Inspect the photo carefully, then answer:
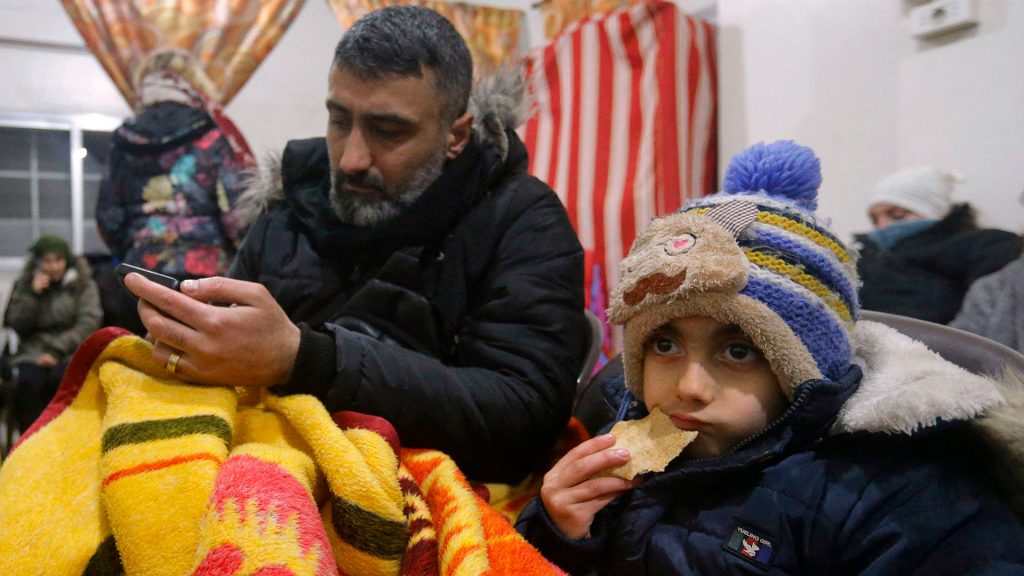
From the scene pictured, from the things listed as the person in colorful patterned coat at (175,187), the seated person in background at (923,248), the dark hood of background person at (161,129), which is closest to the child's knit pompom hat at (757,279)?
the seated person in background at (923,248)

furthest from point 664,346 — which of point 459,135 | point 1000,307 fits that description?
point 1000,307

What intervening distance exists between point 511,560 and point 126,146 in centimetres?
307

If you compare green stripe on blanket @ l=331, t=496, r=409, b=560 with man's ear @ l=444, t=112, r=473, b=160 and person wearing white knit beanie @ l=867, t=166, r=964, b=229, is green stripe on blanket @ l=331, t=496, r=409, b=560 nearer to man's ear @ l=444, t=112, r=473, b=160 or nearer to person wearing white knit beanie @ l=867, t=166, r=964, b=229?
man's ear @ l=444, t=112, r=473, b=160

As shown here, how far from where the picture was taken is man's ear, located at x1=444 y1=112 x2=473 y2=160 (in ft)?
4.39

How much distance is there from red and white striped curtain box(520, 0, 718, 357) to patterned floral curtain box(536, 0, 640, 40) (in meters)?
0.21

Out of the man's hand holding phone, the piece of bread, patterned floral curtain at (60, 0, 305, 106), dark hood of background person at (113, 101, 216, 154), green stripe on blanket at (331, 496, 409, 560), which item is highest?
patterned floral curtain at (60, 0, 305, 106)

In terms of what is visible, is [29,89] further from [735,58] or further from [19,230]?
[735,58]

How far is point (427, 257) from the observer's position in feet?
4.05

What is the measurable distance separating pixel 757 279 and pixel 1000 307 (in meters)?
1.67

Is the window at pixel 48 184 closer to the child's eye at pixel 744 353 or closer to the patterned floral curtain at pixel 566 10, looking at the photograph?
the patterned floral curtain at pixel 566 10

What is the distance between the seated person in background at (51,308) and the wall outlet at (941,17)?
3592 millimetres

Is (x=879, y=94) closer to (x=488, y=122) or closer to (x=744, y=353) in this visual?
(x=488, y=122)

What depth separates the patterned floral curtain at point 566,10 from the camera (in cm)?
330

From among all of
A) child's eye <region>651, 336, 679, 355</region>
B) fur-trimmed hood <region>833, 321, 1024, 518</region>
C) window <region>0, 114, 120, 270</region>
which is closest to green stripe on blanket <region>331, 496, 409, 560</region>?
child's eye <region>651, 336, 679, 355</region>
